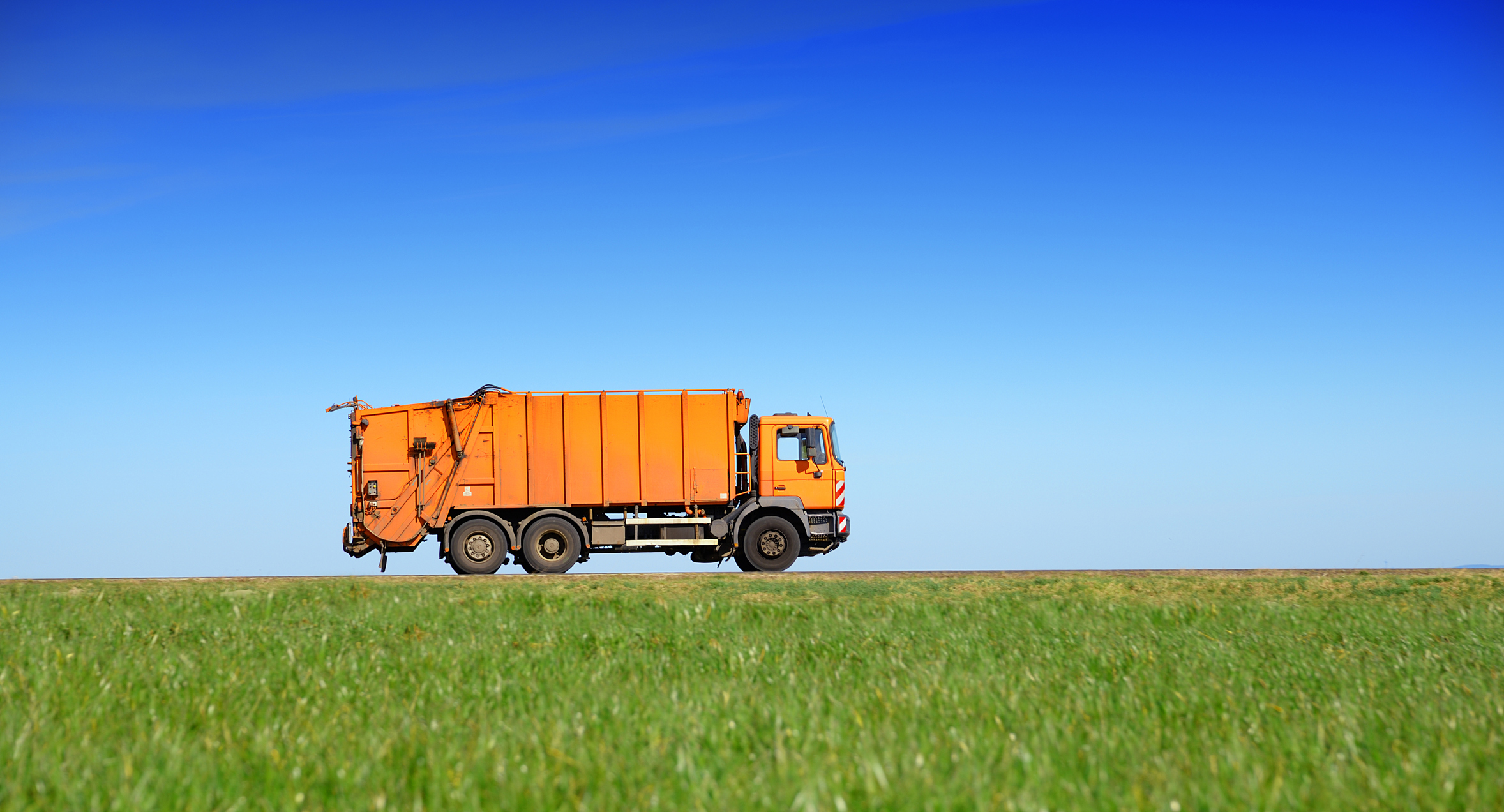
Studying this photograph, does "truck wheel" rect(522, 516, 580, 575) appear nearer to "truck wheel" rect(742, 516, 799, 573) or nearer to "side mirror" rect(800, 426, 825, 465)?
"truck wheel" rect(742, 516, 799, 573)

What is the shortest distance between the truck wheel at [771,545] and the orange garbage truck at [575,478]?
1.0 inches

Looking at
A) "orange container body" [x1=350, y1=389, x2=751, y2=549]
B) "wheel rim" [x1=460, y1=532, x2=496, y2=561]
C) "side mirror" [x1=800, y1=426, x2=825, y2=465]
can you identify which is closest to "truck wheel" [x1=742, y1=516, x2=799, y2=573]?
"orange container body" [x1=350, y1=389, x2=751, y2=549]

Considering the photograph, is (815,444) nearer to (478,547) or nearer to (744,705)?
(478,547)

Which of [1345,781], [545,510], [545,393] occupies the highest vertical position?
[545,393]

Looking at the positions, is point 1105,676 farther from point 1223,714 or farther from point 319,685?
point 319,685

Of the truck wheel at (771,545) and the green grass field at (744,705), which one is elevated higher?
the truck wheel at (771,545)

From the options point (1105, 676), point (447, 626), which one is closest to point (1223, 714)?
point (1105, 676)

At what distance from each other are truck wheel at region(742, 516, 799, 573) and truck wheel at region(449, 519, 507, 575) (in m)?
4.88

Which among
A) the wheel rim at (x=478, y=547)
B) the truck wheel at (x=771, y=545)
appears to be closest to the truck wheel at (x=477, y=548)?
the wheel rim at (x=478, y=547)

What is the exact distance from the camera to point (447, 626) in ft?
35.0

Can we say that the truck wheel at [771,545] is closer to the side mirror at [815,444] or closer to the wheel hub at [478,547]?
the side mirror at [815,444]

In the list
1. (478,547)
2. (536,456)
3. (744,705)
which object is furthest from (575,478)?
(744,705)

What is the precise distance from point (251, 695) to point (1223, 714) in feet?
19.5

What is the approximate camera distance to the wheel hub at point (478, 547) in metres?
22.4
